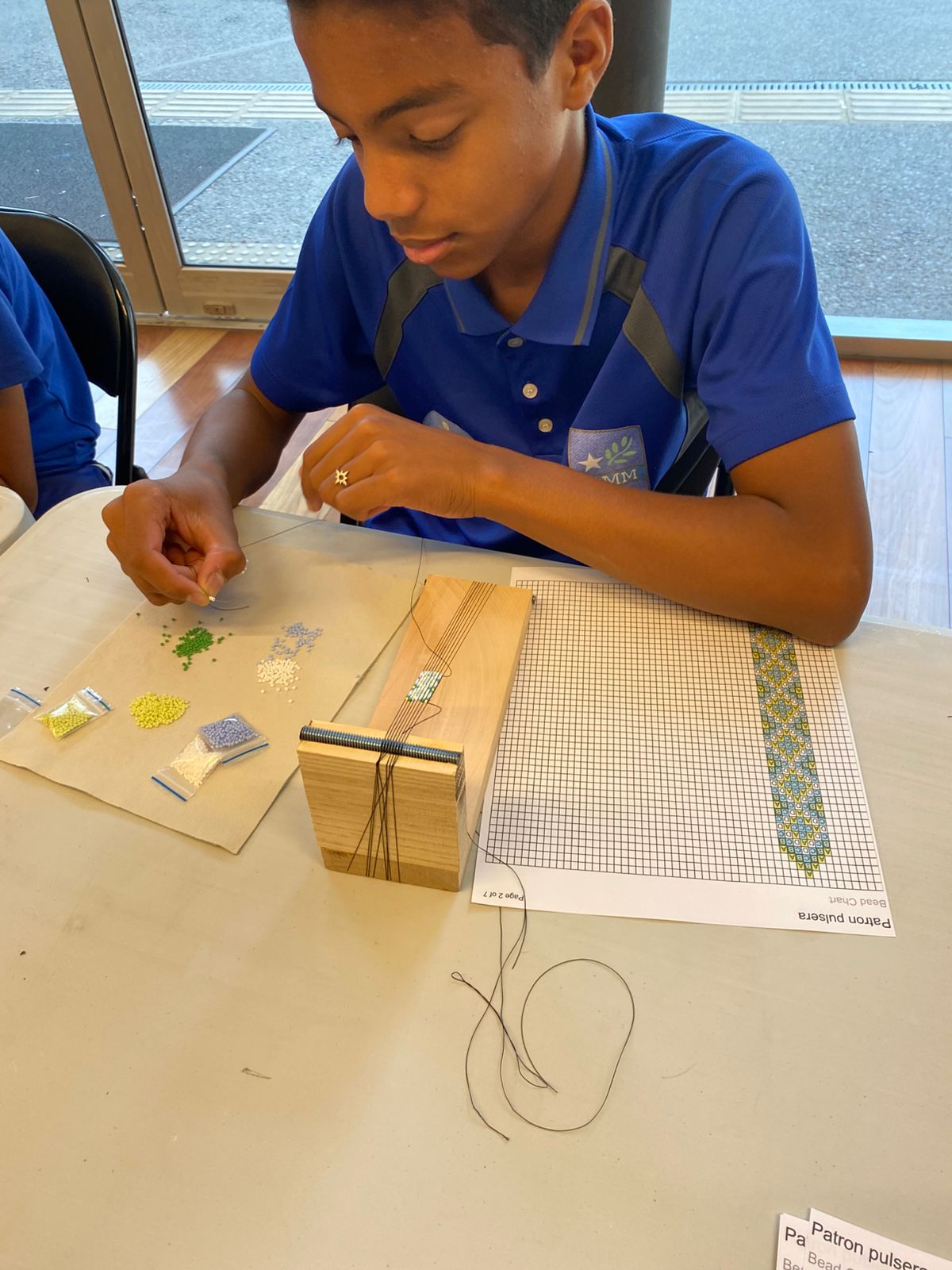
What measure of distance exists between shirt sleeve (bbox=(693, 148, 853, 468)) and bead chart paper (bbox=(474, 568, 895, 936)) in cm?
20

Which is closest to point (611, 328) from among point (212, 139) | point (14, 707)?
point (14, 707)

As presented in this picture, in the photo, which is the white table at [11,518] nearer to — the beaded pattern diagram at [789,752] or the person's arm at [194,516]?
the person's arm at [194,516]

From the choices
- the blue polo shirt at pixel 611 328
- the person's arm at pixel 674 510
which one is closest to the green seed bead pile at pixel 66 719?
the person's arm at pixel 674 510

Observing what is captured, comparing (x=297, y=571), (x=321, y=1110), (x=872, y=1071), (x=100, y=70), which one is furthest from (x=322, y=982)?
(x=100, y=70)

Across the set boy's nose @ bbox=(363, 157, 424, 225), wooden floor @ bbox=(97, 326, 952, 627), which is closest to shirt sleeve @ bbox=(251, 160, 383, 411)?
boy's nose @ bbox=(363, 157, 424, 225)

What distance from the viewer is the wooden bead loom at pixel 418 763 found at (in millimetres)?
642

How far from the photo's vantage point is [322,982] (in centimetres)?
64

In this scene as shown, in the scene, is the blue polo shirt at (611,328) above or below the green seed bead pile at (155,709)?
above

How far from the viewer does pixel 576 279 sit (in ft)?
3.25

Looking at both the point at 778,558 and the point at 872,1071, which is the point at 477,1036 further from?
the point at 778,558

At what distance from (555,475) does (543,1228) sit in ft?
2.15

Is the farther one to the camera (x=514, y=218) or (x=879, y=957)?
(x=514, y=218)

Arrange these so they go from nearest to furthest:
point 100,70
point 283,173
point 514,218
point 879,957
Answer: point 879,957, point 514,218, point 100,70, point 283,173

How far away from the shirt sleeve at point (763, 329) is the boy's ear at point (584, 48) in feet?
0.61
